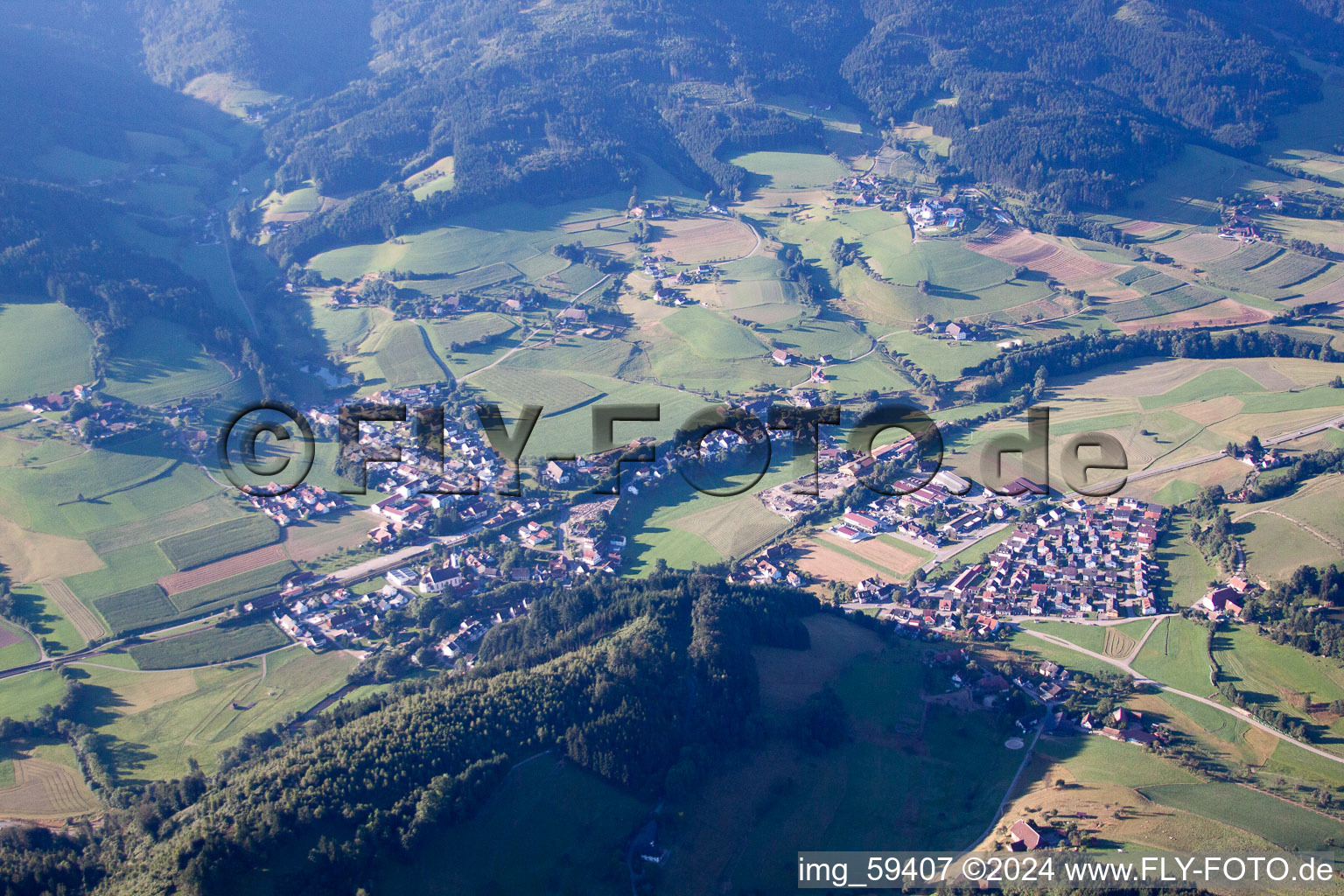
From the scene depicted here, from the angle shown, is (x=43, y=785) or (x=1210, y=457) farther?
(x=1210, y=457)

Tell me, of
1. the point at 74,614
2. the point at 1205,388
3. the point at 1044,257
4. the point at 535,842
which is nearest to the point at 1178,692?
the point at 535,842

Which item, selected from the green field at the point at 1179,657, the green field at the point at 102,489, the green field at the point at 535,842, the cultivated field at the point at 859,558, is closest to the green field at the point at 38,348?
the green field at the point at 102,489

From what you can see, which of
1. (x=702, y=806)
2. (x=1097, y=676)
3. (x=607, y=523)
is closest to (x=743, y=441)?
(x=607, y=523)

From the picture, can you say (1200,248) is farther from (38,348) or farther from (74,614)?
(38,348)

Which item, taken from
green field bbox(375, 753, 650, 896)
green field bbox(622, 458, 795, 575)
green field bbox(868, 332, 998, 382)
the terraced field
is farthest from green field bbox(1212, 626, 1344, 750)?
the terraced field

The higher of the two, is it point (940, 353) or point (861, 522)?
point (940, 353)

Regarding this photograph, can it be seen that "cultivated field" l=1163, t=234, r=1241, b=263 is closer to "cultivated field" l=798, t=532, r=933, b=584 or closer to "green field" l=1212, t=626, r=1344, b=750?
"cultivated field" l=798, t=532, r=933, b=584

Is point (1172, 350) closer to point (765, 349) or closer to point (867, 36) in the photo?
point (765, 349)
